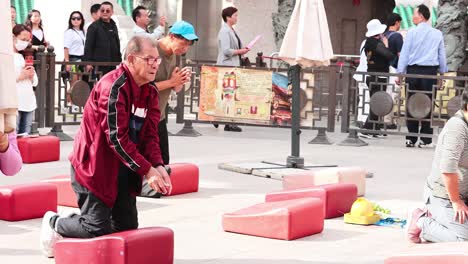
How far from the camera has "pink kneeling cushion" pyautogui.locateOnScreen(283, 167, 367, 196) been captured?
10.4 metres

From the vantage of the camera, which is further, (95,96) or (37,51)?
(37,51)

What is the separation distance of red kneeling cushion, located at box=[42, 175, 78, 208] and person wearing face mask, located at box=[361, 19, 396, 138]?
756cm

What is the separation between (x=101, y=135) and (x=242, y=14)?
18.0 meters

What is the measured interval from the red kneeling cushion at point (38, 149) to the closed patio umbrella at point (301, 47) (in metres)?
2.89

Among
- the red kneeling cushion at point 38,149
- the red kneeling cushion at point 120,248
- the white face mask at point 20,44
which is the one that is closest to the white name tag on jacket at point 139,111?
the red kneeling cushion at point 120,248

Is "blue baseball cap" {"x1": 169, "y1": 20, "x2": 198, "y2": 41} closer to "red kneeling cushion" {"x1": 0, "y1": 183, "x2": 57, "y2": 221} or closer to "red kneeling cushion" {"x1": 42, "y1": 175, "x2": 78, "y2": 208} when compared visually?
"red kneeling cushion" {"x1": 42, "y1": 175, "x2": 78, "y2": 208}

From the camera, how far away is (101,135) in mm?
6703

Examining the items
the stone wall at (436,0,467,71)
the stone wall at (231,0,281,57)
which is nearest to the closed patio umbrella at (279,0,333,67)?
the stone wall at (436,0,467,71)

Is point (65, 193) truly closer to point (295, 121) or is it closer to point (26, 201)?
point (26, 201)

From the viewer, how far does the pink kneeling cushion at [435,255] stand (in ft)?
21.1

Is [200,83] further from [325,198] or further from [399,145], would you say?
[325,198]

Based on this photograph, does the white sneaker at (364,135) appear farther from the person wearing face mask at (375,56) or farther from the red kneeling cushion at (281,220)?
the red kneeling cushion at (281,220)

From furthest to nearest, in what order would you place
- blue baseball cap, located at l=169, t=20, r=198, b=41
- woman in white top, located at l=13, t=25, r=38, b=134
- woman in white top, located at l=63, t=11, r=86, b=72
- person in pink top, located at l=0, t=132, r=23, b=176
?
woman in white top, located at l=63, t=11, r=86, b=72
woman in white top, located at l=13, t=25, r=38, b=134
blue baseball cap, located at l=169, t=20, r=198, b=41
person in pink top, located at l=0, t=132, r=23, b=176

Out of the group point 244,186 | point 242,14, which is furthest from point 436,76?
point 242,14
